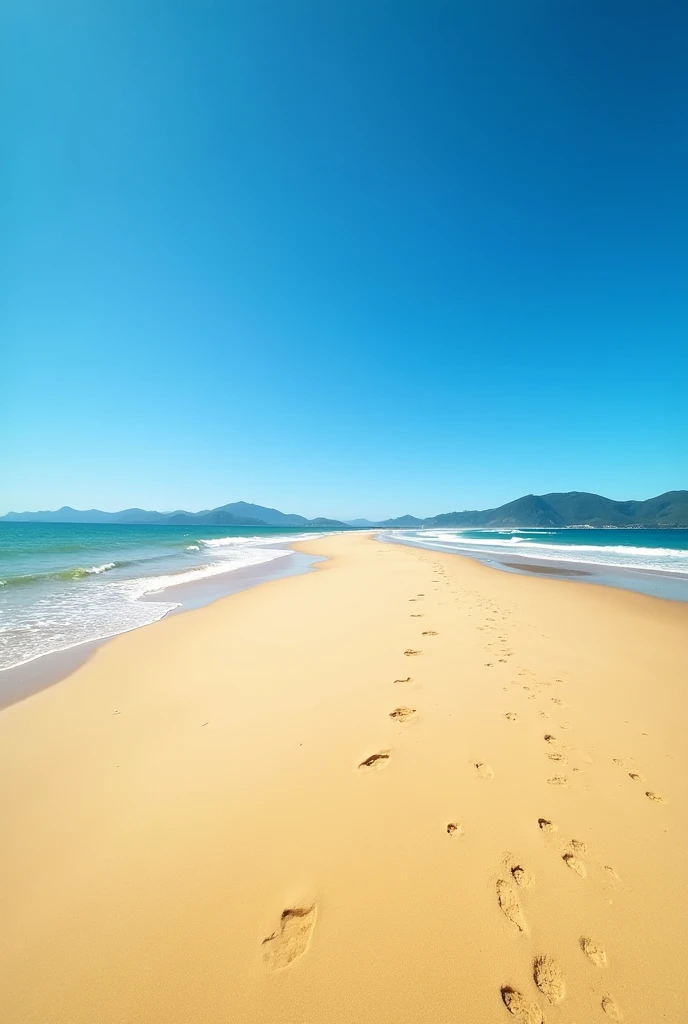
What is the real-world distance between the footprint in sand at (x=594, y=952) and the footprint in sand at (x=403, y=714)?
2.30m

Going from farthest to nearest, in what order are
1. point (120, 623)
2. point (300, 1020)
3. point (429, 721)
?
point (120, 623), point (429, 721), point (300, 1020)

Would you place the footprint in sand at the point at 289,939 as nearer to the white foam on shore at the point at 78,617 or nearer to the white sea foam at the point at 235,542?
the white foam on shore at the point at 78,617

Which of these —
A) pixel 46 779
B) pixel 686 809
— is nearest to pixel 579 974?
pixel 686 809

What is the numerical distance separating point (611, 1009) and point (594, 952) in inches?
8.5

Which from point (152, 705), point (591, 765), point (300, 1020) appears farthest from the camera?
point (152, 705)

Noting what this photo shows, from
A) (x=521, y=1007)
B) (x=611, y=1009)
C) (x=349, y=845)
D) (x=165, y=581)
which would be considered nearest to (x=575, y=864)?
(x=611, y=1009)

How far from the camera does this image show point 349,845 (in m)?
2.67

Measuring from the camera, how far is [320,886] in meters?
2.37

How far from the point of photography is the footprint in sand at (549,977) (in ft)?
5.90

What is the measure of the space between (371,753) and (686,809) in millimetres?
2520

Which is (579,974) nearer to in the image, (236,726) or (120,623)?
(236,726)

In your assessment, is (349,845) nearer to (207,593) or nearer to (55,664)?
(55,664)

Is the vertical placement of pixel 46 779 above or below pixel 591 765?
below

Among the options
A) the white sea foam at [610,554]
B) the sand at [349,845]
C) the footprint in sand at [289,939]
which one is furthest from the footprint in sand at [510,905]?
the white sea foam at [610,554]
